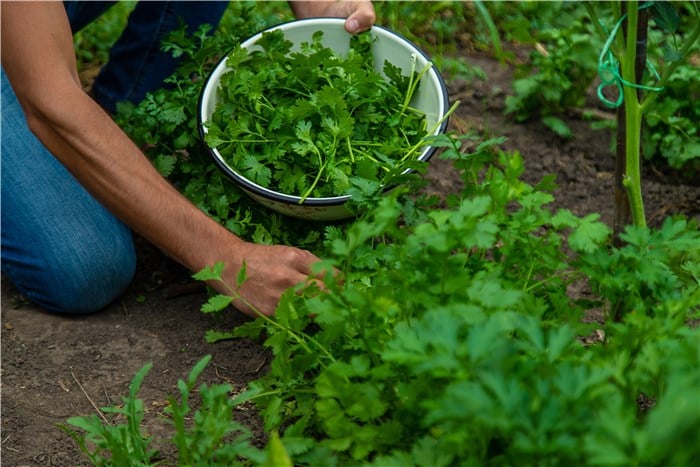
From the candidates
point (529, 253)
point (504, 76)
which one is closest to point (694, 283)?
point (529, 253)

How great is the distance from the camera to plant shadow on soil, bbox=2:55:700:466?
2.03 metres

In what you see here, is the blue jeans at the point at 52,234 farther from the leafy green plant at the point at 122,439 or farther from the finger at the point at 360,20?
the finger at the point at 360,20

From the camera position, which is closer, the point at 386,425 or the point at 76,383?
the point at 386,425

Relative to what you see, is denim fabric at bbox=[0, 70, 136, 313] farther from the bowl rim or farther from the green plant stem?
the green plant stem

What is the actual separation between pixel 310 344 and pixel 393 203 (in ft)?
1.50

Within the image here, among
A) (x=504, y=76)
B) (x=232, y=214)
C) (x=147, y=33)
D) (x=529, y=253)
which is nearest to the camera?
(x=529, y=253)

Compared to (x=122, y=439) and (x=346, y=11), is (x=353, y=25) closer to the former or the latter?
(x=346, y=11)

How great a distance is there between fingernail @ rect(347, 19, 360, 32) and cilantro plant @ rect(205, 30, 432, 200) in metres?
0.06

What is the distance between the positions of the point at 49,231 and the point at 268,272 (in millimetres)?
871

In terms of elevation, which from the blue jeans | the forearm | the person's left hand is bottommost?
the blue jeans

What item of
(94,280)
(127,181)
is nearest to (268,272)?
(127,181)

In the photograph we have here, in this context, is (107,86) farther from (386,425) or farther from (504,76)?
(386,425)

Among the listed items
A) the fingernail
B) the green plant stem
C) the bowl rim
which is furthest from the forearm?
the green plant stem

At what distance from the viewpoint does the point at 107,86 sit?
10.2 ft
